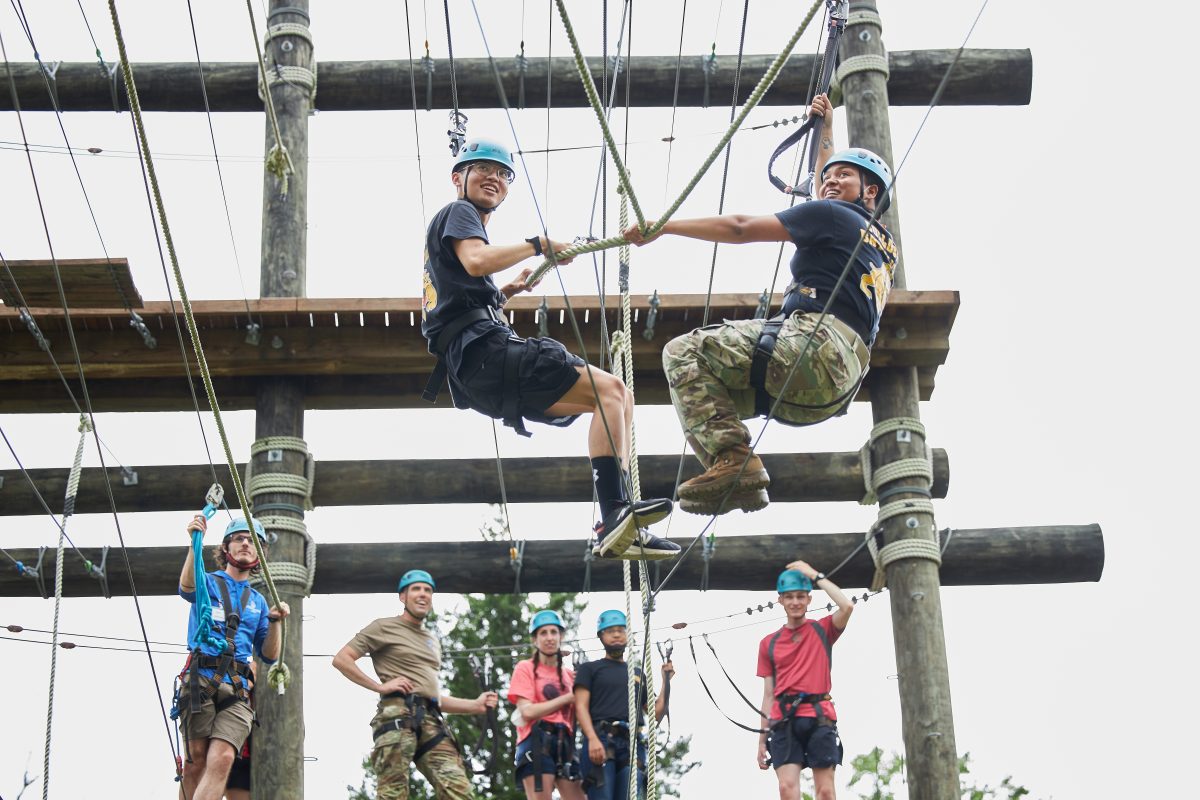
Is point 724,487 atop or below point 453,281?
below

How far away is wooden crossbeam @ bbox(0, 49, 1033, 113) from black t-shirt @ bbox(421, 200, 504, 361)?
430 centimetres

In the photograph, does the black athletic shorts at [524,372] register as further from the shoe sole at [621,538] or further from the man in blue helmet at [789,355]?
the shoe sole at [621,538]

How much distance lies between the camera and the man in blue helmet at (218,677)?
22.7ft

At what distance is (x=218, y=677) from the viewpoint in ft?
22.9

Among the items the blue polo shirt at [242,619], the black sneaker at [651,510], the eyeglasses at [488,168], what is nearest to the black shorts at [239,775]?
the blue polo shirt at [242,619]

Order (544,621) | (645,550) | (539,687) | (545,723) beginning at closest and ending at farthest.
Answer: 1. (645,550)
2. (545,723)
3. (539,687)
4. (544,621)

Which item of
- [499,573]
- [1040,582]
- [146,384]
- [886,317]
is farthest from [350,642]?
[1040,582]

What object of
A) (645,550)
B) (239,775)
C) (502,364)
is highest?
(502,364)

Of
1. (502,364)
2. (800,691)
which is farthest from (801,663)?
(502,364)

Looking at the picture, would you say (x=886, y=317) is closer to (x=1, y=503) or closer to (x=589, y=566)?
(x=589, y=566)

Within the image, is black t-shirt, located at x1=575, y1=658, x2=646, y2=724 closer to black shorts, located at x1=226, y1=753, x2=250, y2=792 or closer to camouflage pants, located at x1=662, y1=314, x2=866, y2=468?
black shorts, located at x1=226, y1=753, x2=250, y2=792

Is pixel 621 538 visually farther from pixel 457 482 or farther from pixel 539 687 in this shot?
pixel 457 482

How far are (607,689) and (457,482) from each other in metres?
1.72

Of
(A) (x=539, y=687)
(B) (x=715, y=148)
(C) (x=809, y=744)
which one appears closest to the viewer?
(B) (x=715, y=148)
